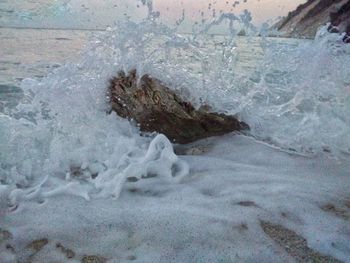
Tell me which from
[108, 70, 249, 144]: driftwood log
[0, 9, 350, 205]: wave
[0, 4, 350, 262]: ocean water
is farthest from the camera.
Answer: [108, 70, 249, 144]: driftwood log

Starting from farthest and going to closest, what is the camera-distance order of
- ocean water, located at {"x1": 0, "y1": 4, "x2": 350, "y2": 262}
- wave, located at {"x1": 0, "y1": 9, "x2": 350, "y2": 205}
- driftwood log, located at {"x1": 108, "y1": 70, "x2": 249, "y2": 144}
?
driftwood log, located at {"x1": 108, "y1": 70, "x2": 249, "y2": 144} → wave, located at {"x1": 0, "y1": 9, "x2": 350, "y2": 205} → ocean water, located at {"x1": 0, "y1": 4, "x2": 350, "y2": 262}

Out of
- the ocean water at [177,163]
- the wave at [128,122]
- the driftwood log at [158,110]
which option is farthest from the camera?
the driftwood log at [158,110]

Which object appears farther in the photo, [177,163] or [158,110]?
[158,110]

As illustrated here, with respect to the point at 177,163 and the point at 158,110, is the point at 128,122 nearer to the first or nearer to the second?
the point at 158,110

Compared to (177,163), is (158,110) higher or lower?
higher

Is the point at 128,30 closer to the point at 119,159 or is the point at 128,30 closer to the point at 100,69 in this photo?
the point at 100,69

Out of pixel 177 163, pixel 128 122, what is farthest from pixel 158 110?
pixel 177 163
